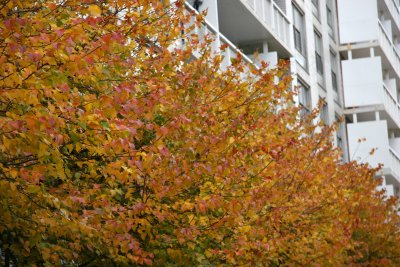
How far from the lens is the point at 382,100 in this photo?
4581 cm

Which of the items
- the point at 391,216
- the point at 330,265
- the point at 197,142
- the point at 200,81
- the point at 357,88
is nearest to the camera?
the point at 197,142

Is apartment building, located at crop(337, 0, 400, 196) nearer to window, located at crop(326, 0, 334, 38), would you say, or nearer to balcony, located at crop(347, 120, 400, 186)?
balcony, located at crop(347, 120, 400, 186)

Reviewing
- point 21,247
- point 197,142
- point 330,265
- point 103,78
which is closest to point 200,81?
point 197,142

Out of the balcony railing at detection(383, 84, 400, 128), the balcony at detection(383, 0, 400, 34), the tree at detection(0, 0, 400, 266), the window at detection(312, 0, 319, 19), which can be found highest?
the balcony at detection(383, 0, 400, 34)

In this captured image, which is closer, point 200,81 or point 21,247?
point 21,247

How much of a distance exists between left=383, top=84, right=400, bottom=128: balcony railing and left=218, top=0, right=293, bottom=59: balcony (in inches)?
484

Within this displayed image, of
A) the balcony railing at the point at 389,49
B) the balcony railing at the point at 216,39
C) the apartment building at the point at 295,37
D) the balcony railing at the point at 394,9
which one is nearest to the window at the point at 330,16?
the apartment building at the point at 295,37

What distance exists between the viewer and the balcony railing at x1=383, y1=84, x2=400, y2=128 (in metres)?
46.7

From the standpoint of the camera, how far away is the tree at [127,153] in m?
9.19

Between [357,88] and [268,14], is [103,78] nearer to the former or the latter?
[268,14]

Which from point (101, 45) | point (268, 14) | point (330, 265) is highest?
point (268, 14)

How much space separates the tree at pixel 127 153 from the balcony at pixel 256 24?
12.7 metres

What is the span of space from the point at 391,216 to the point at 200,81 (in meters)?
16.6

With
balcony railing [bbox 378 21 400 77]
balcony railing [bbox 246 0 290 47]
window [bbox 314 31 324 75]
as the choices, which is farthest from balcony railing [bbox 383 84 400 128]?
balcony railing [bbox 246 0 290 47]
